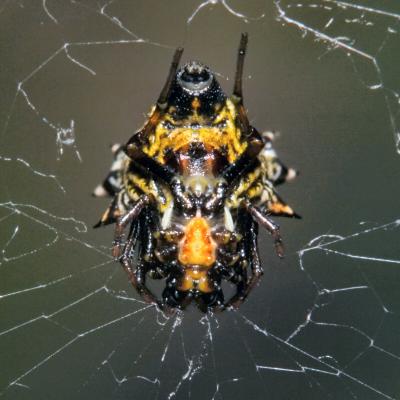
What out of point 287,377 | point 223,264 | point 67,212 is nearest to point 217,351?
point 287,377

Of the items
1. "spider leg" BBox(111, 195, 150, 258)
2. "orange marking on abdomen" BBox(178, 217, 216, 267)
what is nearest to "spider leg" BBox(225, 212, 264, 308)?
"orange marking on abdomen" BBox(178, 217, 216, 267)

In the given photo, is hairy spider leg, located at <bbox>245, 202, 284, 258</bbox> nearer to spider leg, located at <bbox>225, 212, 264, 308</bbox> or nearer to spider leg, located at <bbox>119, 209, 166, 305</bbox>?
spider leg, located at <bbox>225, 212, 264, 308</bbox>

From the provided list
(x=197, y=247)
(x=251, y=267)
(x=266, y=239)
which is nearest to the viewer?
(x=197, y=247)

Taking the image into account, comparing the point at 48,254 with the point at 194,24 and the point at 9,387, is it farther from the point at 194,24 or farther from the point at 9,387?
the point at 194,24

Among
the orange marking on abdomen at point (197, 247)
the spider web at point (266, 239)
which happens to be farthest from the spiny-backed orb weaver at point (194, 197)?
the spider web at point (266, 239)

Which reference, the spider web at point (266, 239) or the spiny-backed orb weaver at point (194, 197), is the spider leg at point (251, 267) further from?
the spider web at point (266, 239)

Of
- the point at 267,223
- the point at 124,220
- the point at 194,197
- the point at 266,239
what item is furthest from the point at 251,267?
the point at 266,239

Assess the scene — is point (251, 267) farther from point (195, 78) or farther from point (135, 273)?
point (195, 78)
